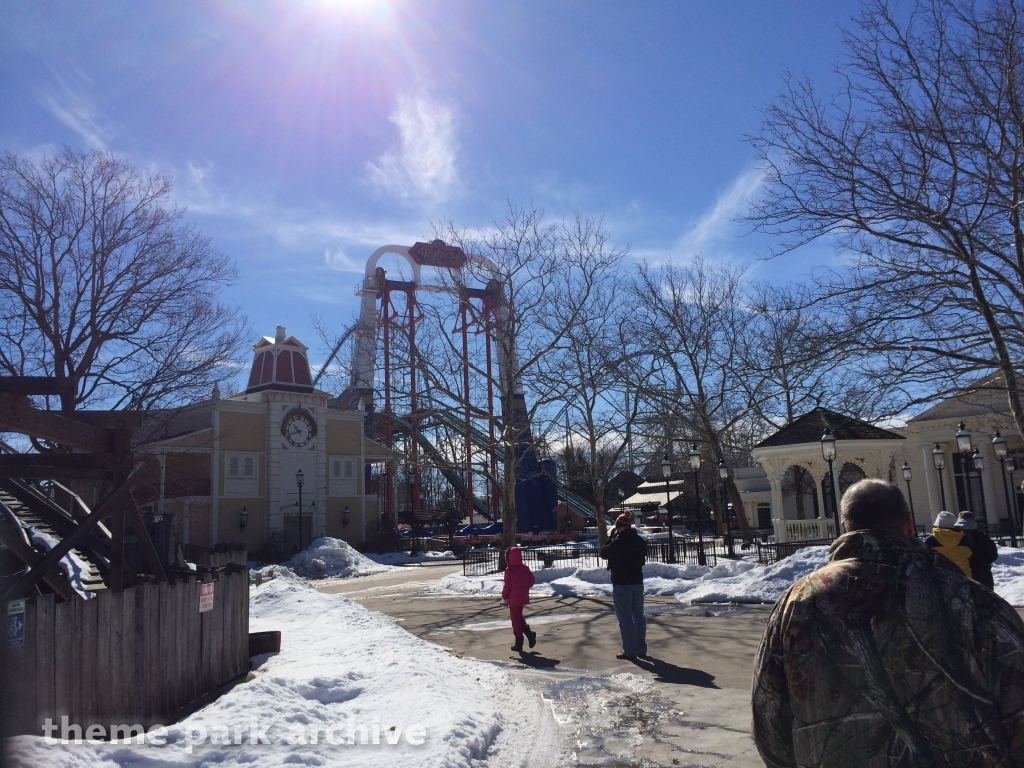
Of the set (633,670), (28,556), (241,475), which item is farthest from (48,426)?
(241,475)

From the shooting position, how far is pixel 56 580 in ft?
27.6

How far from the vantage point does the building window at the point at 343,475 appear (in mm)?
43750

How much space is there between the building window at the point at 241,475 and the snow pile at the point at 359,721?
31.7 metres

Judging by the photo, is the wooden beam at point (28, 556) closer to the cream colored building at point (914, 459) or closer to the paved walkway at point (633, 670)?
the paved walkway at point (633, 670)

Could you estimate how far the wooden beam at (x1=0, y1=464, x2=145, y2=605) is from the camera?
690cm

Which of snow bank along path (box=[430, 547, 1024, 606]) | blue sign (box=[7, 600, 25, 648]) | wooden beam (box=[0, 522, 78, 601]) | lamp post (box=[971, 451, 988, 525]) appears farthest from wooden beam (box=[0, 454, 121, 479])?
lamp post (box=[971, 451, 988, 525])

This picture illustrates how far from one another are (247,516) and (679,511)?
136 ft

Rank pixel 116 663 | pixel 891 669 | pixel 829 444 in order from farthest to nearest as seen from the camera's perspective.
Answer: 1. pixel 829 444
2. pixel 116 663
3. pixel 891 669

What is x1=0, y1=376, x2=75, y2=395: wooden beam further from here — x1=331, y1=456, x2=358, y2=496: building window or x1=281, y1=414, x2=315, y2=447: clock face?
x1=331, y1=456, x2=358, y2=496: building window

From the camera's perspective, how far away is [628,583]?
952cm

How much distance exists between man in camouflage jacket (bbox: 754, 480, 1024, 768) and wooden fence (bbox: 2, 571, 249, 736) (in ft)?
14.9

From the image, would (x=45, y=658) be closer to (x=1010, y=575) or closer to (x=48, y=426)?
(x=48, y=426)

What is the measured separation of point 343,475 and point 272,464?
459 centimetres

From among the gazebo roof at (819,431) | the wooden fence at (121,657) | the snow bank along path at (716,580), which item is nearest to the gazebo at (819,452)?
the gazebo roof at (819,431)
